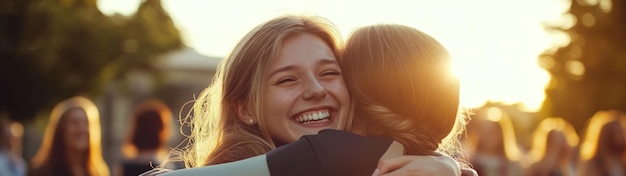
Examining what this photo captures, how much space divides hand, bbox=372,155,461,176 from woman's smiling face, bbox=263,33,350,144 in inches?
14.6

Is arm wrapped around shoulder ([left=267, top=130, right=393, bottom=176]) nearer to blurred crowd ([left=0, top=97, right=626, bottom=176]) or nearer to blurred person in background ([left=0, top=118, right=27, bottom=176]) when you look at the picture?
blurred crowd ([left=0, top=97, right=626, bottom=176])

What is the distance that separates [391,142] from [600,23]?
3681 cm

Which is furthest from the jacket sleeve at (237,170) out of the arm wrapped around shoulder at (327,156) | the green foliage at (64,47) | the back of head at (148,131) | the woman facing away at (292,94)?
the green foliage at (64,47)

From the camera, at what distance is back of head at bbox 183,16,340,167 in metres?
3.84

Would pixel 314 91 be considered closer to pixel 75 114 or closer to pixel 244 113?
pixel 244 113

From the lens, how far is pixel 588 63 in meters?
39.6

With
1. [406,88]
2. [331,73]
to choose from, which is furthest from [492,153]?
[406,88]

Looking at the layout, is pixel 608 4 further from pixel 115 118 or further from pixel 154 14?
pixel 115 118

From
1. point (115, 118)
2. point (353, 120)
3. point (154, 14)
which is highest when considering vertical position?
point (115, 118)

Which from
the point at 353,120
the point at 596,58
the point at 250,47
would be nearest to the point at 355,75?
the point at 353,120

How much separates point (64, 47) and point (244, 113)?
24281 millimetres

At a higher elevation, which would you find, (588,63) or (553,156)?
(588,63)

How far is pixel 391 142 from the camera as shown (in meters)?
3.47

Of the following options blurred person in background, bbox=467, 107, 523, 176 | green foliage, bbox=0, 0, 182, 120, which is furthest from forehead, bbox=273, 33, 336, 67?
green foliage, bbox=0, 0, 182, 120
